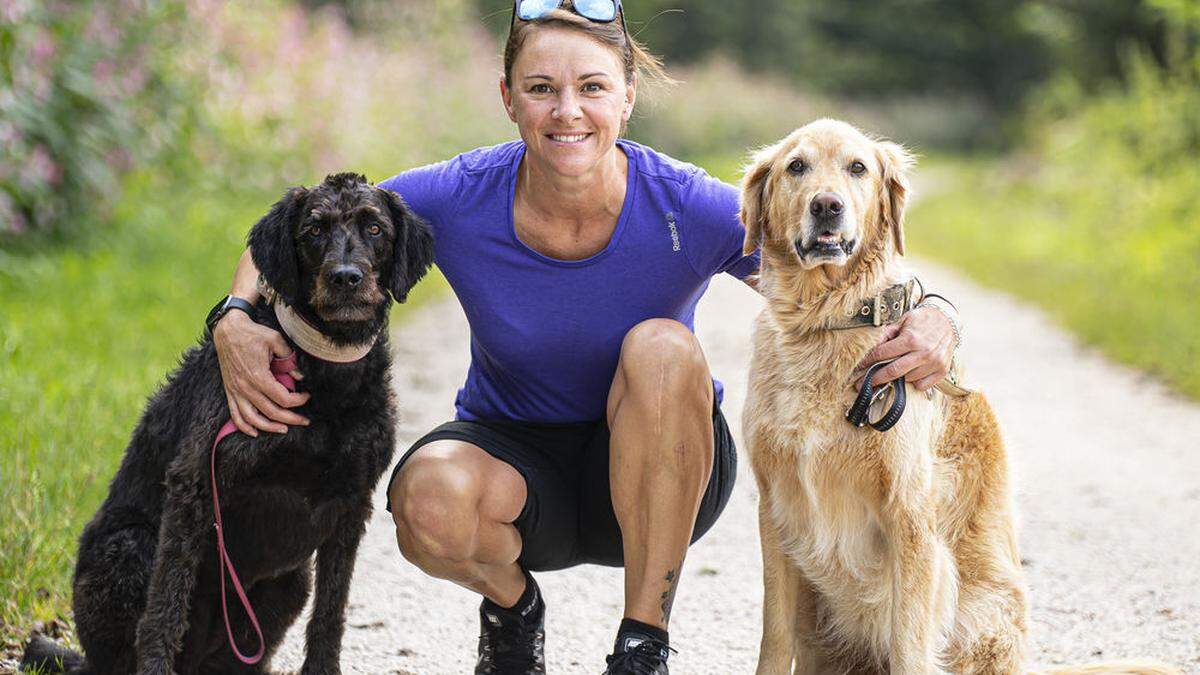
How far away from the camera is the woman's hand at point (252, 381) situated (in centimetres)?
295

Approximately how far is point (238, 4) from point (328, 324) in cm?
907

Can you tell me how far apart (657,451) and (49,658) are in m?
1.67

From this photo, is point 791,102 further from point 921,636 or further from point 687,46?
point 921,636

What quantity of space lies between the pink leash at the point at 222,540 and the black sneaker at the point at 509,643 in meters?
0.60

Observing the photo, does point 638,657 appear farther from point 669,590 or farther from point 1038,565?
point 1038,565

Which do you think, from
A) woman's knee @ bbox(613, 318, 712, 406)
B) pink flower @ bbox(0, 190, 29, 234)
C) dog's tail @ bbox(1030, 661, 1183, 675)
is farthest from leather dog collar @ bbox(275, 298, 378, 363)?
pink flower @ bbox(0, 190, 29, 234)

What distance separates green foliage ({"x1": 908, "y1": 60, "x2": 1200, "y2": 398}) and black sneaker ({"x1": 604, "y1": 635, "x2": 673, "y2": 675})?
537cm

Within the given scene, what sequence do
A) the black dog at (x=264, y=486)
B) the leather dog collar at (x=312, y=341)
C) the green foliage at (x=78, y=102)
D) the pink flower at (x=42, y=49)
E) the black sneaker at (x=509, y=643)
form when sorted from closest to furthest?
1. the black dog at (x=264, y=486)
2. the leather dog collar at (x=312, y=341)
3. the black sneaker at (x=509, y=643)
4. the green foliage at (x=78, y=102)
5. the pink flower at (x=42, y=49)

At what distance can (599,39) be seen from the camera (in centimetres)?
324

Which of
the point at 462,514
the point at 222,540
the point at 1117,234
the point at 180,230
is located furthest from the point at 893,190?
the point at 1117,234

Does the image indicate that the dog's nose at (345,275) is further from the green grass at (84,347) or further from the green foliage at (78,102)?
the green foliage at (78,102)

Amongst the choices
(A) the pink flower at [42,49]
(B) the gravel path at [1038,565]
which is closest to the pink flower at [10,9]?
(A) the pink flower at [42,49]

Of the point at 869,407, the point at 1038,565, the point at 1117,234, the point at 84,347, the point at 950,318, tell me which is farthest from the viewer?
the point at 1117,234

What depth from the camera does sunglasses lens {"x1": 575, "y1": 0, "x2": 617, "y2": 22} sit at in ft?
10.6
